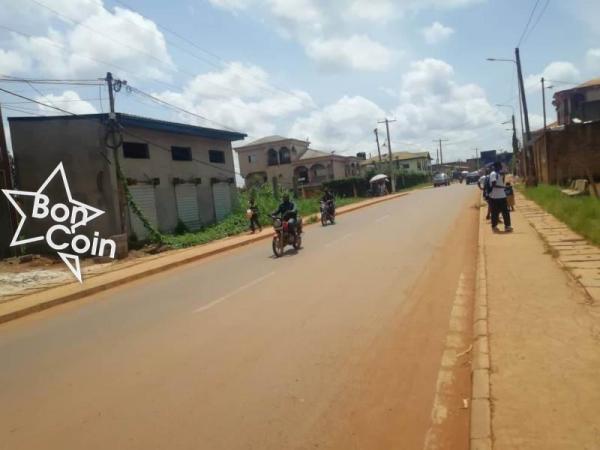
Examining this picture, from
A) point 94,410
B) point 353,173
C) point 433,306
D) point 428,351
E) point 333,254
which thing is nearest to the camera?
point 94,410

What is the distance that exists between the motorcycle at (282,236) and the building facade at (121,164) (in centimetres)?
913

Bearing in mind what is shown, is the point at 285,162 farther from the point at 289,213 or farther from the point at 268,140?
the point at 289,213

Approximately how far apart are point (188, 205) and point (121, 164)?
16.0 ft

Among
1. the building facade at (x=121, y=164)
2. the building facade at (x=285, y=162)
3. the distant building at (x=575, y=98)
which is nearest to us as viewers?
the building facade at (x=121, y=164)

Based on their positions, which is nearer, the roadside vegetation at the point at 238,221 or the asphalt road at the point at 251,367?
the asphalt road at the point at 251,367

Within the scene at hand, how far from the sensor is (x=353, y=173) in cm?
6869

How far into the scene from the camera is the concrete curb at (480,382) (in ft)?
10.9

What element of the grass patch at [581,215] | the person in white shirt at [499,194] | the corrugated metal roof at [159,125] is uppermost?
the corrugated metal roof at [159,125]

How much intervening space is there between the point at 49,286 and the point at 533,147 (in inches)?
1235

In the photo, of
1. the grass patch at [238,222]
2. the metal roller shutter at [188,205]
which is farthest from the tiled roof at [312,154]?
the metal roller shutter at [188,205]

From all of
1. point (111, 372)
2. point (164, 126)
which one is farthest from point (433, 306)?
point (164, 126)

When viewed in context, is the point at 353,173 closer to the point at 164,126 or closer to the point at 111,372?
the point at 164,126

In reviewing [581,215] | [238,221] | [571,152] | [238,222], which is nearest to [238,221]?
[238,221]

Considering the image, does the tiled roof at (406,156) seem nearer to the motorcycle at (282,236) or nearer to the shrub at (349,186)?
the shrub at (349,186)
